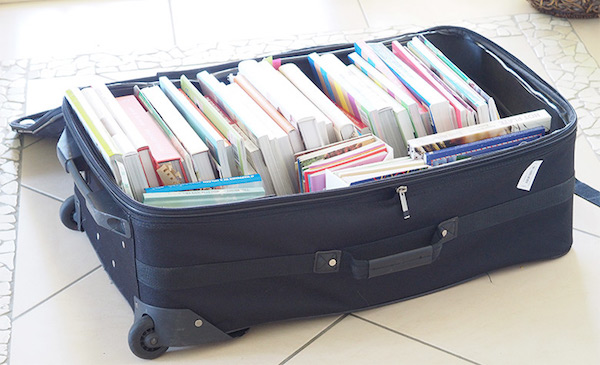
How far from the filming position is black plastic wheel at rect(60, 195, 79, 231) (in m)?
1.48

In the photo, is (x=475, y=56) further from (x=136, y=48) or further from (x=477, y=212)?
(x=136, y=48)

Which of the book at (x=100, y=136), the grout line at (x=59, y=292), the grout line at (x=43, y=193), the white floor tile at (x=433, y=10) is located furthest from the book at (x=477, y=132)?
the white floor tile at (x=433, y=10)

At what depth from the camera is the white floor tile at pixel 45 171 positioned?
63.2 inches

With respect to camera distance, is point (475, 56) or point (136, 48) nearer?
point (475, 56)

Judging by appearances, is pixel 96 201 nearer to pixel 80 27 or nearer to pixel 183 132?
pixel 183 132

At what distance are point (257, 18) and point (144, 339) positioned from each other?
1270 mm

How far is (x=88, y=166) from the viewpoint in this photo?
134 centimetres

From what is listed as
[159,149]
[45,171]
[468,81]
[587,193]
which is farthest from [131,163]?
[587,193]

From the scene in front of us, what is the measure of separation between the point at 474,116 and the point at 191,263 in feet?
1.80

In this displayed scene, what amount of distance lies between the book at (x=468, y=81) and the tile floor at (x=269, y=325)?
28cm

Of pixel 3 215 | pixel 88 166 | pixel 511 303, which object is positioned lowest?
pixel 511 303

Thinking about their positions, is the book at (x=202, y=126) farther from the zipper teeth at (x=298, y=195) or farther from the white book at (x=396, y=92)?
the white book at (x=396, y=92)

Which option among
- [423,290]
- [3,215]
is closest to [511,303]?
[423,290]

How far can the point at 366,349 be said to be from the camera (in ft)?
4.08
